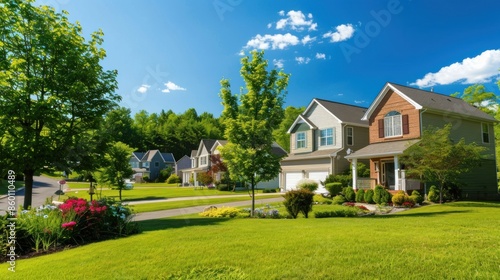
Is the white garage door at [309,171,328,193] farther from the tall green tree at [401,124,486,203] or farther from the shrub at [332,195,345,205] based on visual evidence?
the tall green tree at [401,124,486,203]

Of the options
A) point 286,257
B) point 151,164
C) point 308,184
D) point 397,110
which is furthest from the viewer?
point 151,164

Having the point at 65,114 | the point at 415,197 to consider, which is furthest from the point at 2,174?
the point at 415,197

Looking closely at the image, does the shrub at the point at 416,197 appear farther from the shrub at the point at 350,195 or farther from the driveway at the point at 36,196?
the driveway at the point at 36,196

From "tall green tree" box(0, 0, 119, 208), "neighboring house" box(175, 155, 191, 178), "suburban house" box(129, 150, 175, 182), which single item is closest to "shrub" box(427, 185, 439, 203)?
"tall green tree" box(0, 0, 119, 208)

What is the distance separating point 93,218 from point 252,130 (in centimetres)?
809

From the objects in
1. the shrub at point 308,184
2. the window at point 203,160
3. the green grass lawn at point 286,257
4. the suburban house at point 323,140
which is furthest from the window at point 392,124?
the window at point 203,160

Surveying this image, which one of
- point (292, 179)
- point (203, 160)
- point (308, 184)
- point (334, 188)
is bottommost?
point (334, 188)

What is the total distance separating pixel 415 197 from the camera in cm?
1959

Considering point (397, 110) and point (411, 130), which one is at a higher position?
point (397, 110)

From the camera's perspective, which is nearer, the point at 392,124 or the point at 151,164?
the point at 392,124

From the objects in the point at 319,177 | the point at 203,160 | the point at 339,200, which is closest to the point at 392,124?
the point at 339,200

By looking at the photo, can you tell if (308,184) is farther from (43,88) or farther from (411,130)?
(43,88)

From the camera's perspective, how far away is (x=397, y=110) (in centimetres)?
2384

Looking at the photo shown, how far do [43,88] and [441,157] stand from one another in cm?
1923
